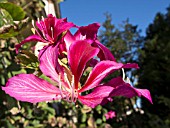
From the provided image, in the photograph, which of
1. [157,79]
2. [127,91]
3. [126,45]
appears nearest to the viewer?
[127,91]

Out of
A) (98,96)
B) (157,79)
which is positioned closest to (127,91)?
(98,96)

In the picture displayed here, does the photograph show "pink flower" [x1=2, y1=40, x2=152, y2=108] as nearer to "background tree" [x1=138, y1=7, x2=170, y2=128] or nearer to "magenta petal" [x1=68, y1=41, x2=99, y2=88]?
"magenta petal" [x1=68, y1=41, x2=99, y2=88]

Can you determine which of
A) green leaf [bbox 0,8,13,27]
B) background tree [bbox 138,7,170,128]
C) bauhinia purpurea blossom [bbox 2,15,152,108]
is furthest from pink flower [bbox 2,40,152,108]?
background tree [bbox 138,7,170,128]

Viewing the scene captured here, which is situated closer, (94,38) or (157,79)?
(94,38)

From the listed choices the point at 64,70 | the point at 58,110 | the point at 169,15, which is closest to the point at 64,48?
the point at 64,70

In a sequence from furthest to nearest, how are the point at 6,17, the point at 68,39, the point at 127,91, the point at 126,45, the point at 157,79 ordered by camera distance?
the point at 126,45, the point at 157,79, the point at 6,17, the point at 68,39, the point at 127,91

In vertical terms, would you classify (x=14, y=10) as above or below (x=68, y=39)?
above

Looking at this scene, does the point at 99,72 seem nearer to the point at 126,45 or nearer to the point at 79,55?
the point at 79,55
